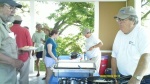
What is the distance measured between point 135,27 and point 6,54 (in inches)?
42.1

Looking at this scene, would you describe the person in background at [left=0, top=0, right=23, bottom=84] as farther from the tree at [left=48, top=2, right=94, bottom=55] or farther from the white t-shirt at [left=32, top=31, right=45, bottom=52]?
the tree at [left=48, top=2, right=94, bottom=55]

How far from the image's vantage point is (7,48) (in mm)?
2082

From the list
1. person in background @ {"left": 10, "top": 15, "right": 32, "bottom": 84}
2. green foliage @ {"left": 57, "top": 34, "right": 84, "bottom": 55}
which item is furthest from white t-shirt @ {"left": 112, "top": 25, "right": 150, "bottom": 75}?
green foliage @ {"left": 57, "top": 34, "right": 84, "bottom": 55}

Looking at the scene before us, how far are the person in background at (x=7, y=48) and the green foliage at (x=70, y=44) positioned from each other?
6919 millimetres

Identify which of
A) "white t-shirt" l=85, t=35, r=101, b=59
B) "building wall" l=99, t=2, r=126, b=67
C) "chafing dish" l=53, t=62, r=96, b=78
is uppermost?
"building wall" l=99, t=2, r=126, b=67

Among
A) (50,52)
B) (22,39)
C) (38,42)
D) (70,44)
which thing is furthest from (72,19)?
(22,39)

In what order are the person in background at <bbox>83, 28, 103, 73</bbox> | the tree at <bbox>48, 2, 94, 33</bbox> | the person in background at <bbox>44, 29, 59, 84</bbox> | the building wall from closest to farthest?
the person in background at <bbox>44, 29, 59, 84</bbox>
the person in background at <bbox>83, 28, 103, 73</bbox>
the building wall
the tree at <bbox>48, 2, 94, 33</bbox>

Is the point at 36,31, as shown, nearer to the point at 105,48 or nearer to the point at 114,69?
the point at 105,48

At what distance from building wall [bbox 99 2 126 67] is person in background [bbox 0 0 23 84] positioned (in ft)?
16.7

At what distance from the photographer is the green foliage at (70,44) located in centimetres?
915

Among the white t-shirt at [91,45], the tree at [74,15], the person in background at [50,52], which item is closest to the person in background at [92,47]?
the white t-shirt at [91,45]

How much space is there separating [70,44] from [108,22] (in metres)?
2.67

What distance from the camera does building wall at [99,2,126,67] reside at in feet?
23.2

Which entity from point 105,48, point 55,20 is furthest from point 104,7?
point 55,20
